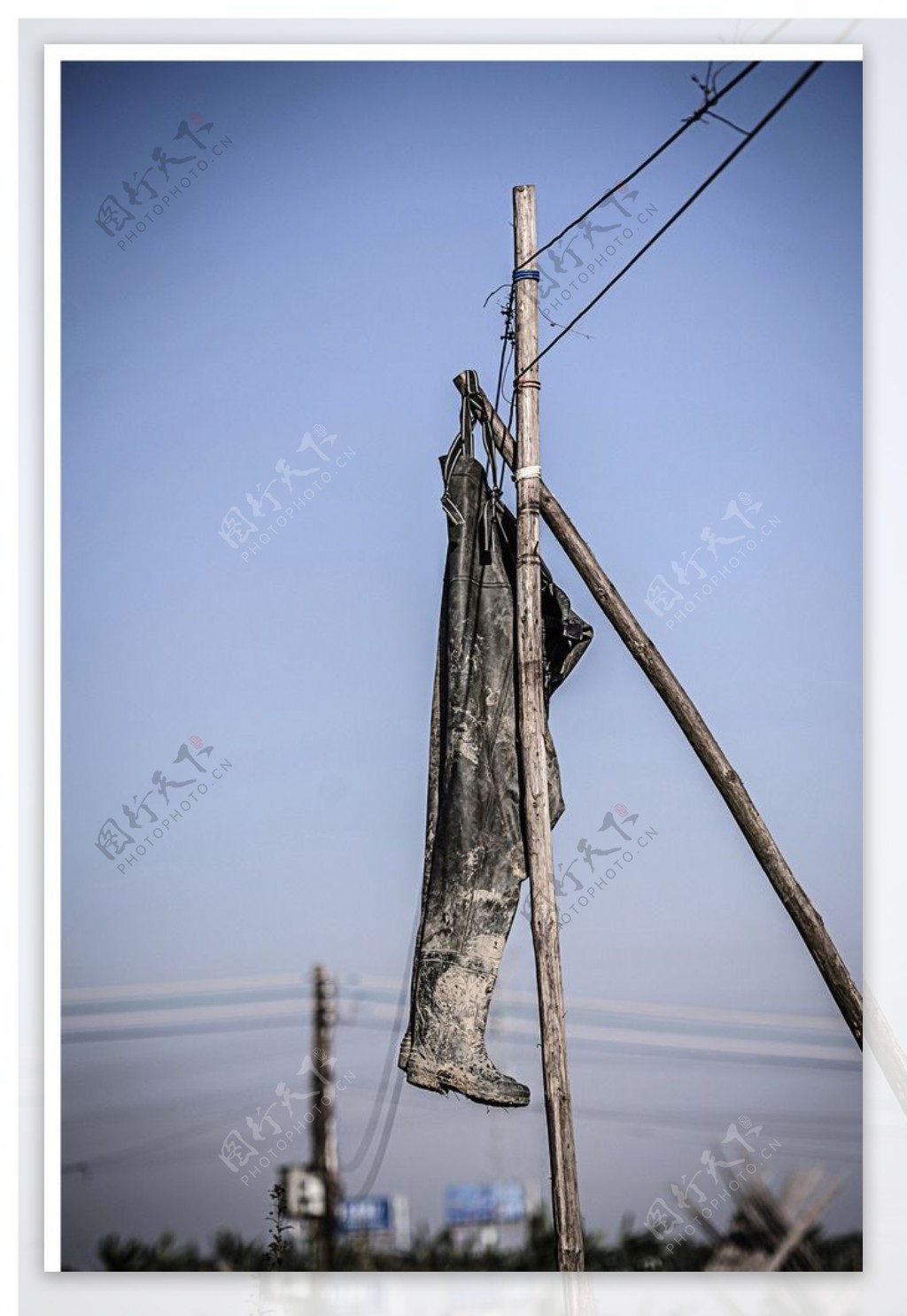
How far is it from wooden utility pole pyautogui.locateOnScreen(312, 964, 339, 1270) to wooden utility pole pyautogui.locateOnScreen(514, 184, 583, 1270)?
1.76 feet

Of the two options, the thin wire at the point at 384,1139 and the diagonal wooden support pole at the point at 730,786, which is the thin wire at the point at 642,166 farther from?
the thin wire at the point at 384,1139

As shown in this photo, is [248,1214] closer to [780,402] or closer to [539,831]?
[539,831]

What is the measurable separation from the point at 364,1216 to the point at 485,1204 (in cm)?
26

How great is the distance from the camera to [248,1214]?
12.2 ft

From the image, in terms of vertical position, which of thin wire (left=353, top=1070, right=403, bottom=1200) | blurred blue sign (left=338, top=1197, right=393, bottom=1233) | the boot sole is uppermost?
the boot sole

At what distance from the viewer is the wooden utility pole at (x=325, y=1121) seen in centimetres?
373

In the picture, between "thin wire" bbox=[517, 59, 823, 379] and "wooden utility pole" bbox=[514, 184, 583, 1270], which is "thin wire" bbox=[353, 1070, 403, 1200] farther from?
"thin wire" bbox=[517, 59, 823, 379]

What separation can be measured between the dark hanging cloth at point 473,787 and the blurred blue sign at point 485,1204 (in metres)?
0.33

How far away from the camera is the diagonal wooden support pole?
3.57 metres

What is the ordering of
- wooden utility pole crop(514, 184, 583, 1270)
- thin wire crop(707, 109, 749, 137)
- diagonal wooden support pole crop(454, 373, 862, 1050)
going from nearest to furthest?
wooden utility pole crop(514, 184, 583, 1270) < diagonal wooden support pole crop(454, 373, 862, 1050) < thin wire crop(707, 109, 749, 137)


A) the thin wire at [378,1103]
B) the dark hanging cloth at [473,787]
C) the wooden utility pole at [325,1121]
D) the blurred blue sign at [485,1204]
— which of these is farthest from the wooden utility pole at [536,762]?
the wooden utility pole at [325,1121]

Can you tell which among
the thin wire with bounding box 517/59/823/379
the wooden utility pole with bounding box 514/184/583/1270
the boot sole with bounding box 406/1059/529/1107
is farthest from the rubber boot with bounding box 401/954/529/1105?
the thin wire with bounding box 517/59/823/379
